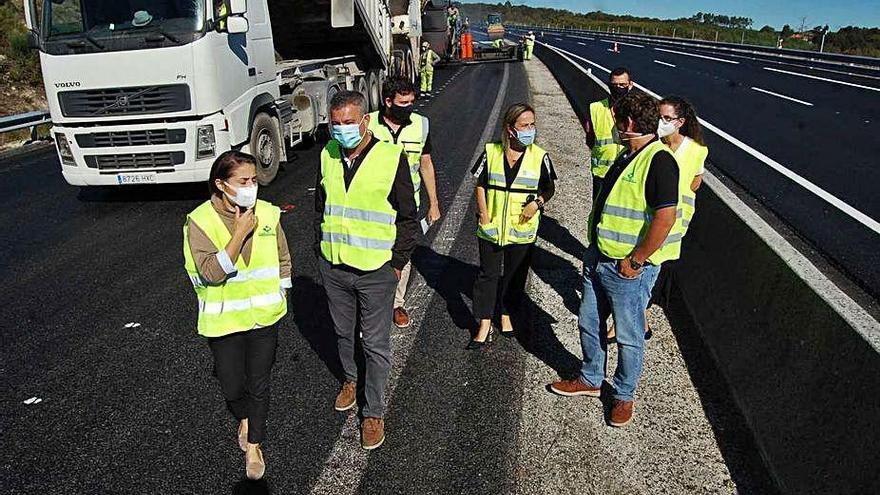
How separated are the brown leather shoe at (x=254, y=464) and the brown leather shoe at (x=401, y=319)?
1684 millimetres

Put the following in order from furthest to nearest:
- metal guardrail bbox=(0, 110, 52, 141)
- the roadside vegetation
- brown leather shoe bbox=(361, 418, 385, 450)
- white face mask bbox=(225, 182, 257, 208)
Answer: the roadside vegetation, metal guardrail bbox=(0, 110, 52, 141), brown leather shoe bbox=(361, 418, 385, 450), white face mask bbox=(225, 182, 257, 208)

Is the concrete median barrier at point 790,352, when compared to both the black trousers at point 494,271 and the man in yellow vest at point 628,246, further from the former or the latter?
the black trousers at point 494,271

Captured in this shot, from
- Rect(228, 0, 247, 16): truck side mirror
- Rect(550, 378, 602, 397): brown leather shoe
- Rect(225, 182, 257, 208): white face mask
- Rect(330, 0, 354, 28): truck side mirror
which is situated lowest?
Rect(550, 378, 602, 397): brown leather shoe

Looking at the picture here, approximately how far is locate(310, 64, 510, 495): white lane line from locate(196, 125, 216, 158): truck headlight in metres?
2.94

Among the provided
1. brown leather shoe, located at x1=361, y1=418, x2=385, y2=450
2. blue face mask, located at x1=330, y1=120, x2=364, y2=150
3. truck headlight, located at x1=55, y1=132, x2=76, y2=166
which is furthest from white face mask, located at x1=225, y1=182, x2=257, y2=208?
truck headlight, located at x1=55, y1=132, x2=76, y2=166

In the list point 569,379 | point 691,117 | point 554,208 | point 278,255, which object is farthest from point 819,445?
point 554,208

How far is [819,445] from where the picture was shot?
2508 mm

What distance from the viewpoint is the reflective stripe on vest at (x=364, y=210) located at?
3135 millimetres

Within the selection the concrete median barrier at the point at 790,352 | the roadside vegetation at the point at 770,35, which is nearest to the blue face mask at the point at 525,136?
the concrete median barrier at the point at 790,352

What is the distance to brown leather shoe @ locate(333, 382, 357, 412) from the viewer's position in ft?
11.8

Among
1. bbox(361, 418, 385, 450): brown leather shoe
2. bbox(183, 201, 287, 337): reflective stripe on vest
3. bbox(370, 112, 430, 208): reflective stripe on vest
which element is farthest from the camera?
bbox(370, 112, 430, 208): reflective stripe on vest

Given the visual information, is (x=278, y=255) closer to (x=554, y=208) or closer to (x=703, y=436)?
(x=703, y=436)

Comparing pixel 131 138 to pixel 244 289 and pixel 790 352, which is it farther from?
pixel 790 352

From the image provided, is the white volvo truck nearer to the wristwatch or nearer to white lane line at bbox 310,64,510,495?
white lane line at bbox 310,64,510,495
